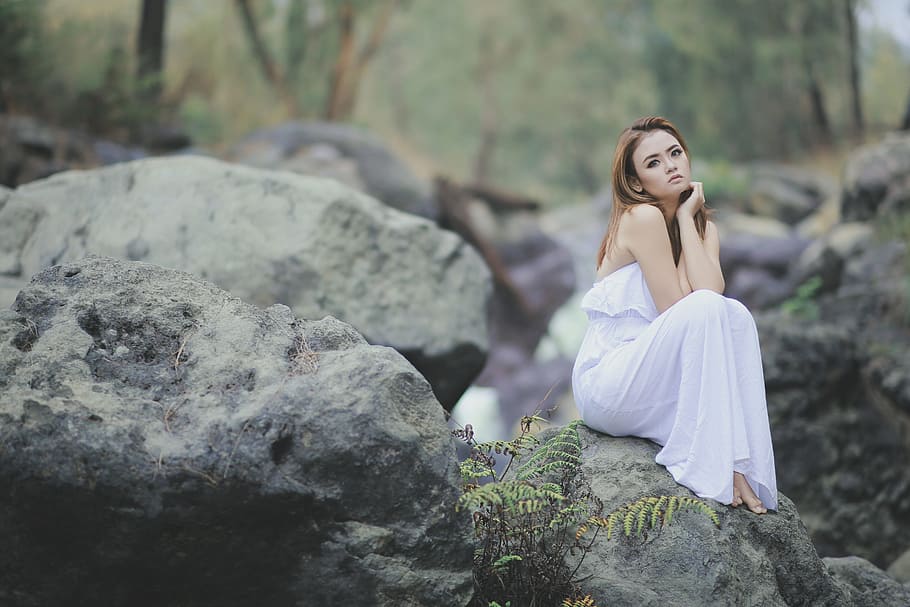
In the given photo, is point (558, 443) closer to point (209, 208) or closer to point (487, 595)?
point (487, 595)

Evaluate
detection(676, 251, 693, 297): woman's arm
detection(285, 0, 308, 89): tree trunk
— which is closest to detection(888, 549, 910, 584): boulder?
detection(676, 251, 693, 297): woman's arm

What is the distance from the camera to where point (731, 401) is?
326 cm

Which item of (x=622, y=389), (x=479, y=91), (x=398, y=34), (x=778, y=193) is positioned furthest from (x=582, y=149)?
(x=622, y=389)

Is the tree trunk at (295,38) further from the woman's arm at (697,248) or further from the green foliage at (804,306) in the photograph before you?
the woman's arm at (697,248)

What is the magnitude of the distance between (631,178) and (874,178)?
27.1 ft

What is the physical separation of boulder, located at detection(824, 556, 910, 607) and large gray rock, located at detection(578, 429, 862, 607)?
0.29 m

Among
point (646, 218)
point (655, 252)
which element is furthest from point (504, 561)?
point (646, 218)

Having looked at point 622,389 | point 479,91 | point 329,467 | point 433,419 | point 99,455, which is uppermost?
point 479,91

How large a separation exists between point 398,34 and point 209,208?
27.4m

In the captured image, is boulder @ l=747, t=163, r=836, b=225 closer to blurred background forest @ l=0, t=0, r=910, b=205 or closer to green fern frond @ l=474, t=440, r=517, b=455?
blurred background forest @ l=0, t=0, r=910, b=205

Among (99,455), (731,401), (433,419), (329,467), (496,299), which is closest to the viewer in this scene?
(99,455)

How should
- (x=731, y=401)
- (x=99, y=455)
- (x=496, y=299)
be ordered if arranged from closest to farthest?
(x=99, y=455), (x=731, y=401), (x=496, y=299)

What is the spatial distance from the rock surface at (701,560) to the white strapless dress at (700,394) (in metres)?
0.12

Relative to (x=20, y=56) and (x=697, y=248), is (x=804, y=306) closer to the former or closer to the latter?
(x=697, y=248)
